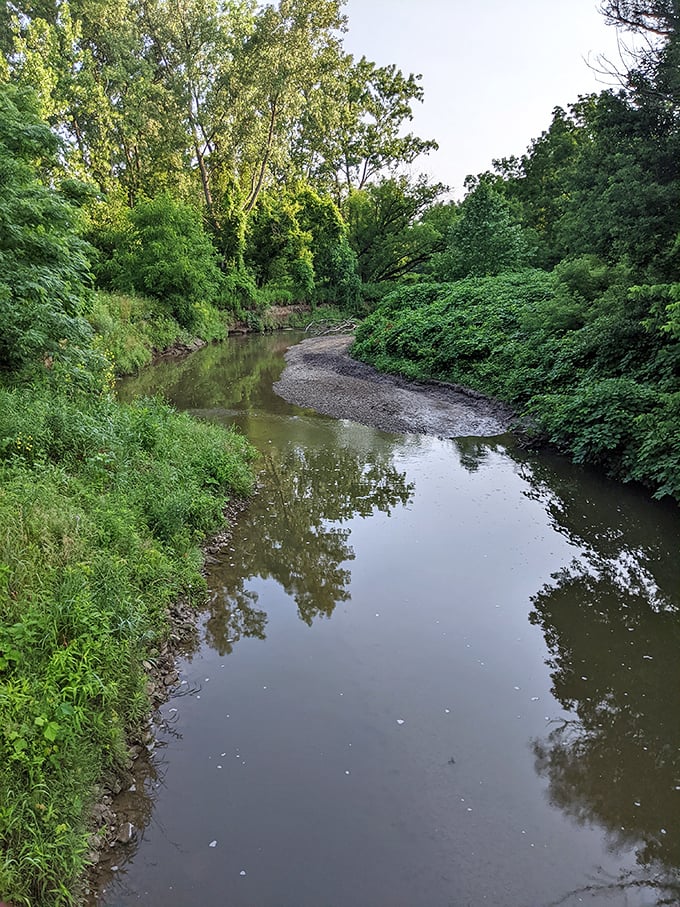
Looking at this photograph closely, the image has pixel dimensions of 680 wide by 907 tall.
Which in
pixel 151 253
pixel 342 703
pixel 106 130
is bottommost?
pixel 342 703

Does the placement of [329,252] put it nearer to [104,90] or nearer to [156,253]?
[104,90]

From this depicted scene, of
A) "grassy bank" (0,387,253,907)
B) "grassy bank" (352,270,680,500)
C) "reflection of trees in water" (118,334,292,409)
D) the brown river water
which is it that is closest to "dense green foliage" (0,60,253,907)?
"grassy bank" (0,387,253,907)

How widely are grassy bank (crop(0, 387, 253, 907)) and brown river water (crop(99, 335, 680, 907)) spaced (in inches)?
18.4

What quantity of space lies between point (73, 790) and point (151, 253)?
23.6 m

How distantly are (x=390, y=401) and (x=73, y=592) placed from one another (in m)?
11.9

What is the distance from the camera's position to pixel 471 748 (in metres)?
4.54

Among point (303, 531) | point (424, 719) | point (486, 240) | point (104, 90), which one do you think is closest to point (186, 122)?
point (104, 90)

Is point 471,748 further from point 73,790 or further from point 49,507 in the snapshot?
point 49,507

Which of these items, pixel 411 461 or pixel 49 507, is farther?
pixel 411 461

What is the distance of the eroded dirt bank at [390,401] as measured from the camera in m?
13.9

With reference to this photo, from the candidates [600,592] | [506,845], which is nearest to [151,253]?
[600,592]

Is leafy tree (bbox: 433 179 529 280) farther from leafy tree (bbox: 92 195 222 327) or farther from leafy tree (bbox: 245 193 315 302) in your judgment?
leafy tree (bbox: 245 193 315 302)

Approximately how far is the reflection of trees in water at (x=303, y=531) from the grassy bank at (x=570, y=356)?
3788 millimetres

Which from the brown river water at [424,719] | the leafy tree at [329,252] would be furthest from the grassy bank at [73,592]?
the leafy tree at [329,252]
